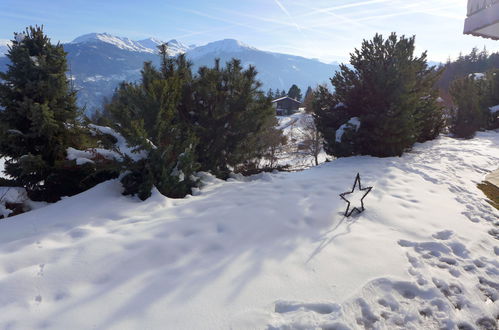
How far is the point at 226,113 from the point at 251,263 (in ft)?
18.1

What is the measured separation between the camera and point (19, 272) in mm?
3031

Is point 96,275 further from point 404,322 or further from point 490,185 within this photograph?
point 490,185

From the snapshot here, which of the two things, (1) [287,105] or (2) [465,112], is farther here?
(1) [287,105]

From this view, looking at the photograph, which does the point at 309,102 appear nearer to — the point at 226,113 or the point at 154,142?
the point at 226,113

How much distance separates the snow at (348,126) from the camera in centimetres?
970

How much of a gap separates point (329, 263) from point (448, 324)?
1235 millimetres

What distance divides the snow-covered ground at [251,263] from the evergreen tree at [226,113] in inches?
110

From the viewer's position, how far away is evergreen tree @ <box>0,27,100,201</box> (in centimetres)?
732

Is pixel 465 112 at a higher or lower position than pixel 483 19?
lower

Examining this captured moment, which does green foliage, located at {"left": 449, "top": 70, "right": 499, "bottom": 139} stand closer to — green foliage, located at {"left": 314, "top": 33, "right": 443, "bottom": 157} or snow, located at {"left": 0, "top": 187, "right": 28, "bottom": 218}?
green foliage, located at {"left": 314, "top": 33, "right": 443, "bottom": 157}

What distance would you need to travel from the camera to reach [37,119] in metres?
7.21

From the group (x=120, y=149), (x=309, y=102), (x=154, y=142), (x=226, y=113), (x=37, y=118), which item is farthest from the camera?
(x=309, y=102)

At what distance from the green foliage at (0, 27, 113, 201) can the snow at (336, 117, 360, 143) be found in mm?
8149

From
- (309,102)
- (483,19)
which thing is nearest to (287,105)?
(309,102)
